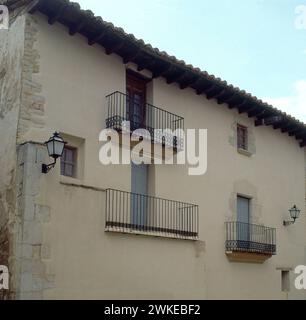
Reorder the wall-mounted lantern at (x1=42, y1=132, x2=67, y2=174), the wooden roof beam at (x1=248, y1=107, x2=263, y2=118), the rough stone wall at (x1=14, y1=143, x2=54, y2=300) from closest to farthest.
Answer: the rough stone wall at (x1=14, y1=143, x2=54, y2=300) < the wall-mounted lantern at (x1=42, y1=132, x2=67, y2=174) < the wooden roof beam at (x1=248, y1=107, x2=263, y2=118)

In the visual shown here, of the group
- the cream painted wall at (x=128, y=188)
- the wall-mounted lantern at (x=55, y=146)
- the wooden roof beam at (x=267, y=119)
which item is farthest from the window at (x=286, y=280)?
the wall-mounted lantern at (x=55, y=146)

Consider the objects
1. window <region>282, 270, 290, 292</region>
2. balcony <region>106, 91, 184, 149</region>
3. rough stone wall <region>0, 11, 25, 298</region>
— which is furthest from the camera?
window <region>282, 270, 290, 292</region>

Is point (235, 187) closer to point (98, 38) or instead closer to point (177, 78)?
point (177, 78)

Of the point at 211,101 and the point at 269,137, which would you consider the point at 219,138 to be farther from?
the point at 269,137

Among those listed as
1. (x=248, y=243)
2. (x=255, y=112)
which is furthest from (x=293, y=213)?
(x=255, y=112)

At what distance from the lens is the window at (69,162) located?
38.4 ft

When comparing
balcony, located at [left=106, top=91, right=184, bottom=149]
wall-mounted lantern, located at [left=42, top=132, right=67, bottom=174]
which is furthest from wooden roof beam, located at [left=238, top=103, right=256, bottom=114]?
wall-mounted lantern, located at [left=42, top=132, right=67, bottom=174]

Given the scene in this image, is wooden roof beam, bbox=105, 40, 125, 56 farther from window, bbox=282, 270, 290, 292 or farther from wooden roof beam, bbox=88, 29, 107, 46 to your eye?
window, bbox=282, 270, 290, 292

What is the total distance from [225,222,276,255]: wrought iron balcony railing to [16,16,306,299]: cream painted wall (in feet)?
0.90

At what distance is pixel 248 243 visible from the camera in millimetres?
15367

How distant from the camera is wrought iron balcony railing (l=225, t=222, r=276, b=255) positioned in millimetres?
15078

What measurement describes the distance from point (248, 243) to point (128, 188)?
4487 mm

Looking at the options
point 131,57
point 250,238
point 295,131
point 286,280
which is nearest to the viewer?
point 131,57

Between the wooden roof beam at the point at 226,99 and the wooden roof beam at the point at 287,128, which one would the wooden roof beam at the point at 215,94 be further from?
the wooden roof beam at the point at 287,128
